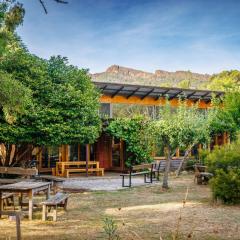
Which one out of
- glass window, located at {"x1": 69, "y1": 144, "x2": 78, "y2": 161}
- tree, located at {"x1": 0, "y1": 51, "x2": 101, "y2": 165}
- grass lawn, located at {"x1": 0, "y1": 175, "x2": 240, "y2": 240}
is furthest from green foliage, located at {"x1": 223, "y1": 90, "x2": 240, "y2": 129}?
grass lawn, located at {"x1": 0, "y1": 175, "x2": 240, "y2": 240}

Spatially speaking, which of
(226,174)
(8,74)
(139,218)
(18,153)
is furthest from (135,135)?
(139,218)

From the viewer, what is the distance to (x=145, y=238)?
8227 mm

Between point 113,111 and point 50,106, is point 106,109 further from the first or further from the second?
point 50,106

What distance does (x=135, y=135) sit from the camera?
80.4ft

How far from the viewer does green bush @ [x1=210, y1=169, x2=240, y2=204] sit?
12.3 meters

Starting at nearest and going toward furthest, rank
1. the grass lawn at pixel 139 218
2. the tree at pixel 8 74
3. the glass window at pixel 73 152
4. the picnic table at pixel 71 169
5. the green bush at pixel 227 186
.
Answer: the tree at pixel 8 74
the grass lawn at pixel 139 218
the green bush at pixel 227 186
the picnic table at pixel 71 169
the glass window at pixel 73 152

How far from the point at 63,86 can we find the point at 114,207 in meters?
8.25

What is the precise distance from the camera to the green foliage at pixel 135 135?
24.1 metres

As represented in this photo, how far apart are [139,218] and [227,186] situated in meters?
3.32

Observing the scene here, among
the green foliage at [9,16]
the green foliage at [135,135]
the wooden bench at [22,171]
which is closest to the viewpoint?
the green foliage at [9,16]

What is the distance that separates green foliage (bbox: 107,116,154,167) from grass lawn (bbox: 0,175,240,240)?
30.4 ft

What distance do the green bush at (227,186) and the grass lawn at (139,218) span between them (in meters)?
0.40

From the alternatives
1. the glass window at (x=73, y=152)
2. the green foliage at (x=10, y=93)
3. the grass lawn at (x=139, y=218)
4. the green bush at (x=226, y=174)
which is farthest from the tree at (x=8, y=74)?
the glass window at (x=73, y=152)

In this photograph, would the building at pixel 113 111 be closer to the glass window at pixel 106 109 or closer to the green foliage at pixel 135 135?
the glass window at pixel 106 109
